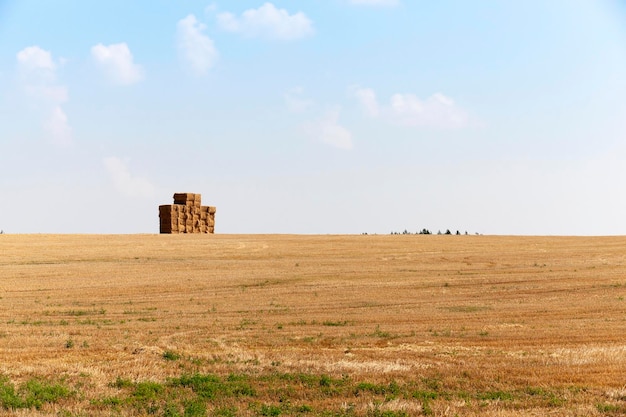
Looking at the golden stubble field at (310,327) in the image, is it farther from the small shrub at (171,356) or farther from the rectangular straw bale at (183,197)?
the rectangular straw bale at (183,197)

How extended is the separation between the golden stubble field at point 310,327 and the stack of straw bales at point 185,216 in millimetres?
4466

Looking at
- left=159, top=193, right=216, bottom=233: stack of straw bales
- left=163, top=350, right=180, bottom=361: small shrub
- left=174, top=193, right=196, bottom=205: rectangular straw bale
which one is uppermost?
left=174, top=193, right=196, bottom=205: rectangular straw bale

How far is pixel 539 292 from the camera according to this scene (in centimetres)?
2459

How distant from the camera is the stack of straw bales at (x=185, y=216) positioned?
135 ft

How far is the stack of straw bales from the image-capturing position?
41.2m

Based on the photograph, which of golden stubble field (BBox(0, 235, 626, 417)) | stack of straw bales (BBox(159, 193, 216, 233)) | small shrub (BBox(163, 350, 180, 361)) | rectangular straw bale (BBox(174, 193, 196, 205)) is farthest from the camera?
rectangular straw bale (BBox(174, 193, 196, 205))

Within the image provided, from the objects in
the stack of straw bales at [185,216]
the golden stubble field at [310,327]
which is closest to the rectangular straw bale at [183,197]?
the stack of straw bales at [185,216]

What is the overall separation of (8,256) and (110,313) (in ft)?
40.8

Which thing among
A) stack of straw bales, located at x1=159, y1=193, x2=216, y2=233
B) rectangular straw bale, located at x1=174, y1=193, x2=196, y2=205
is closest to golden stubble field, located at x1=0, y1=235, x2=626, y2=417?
stack of straw bales, located at x1=159, y1=193, x2=216, y2=233

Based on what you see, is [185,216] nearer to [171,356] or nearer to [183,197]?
[183,197]

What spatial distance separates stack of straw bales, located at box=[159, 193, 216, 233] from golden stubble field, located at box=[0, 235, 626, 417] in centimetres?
447

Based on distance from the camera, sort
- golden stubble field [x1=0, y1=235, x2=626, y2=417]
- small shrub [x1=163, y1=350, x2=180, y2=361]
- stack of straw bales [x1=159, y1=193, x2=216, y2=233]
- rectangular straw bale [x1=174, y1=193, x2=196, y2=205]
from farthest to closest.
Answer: rectangular straw bale [x1=174, y1=193, x2=196, y2=205] < stack of straw bales [x1=159, y1=193, x2=216, y2=233] < small shrub [x1=163, y1=350, x2=180, y2=361] < golden stubble field [x1=0, y1=235, x2=626, y2=417]

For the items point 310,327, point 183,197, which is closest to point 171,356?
point 310,327

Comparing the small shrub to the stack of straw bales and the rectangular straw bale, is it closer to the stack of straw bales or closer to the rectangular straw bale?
the stack of straw bales
